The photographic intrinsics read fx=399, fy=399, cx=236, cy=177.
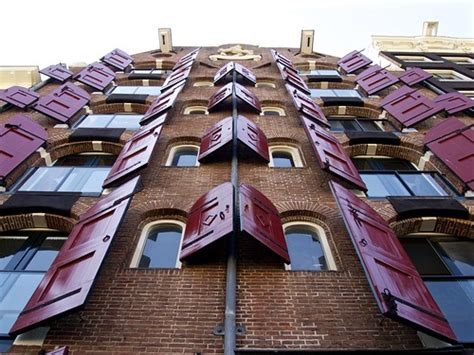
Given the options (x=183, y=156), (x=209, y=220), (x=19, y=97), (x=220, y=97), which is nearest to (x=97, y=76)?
(x=19, y=97)

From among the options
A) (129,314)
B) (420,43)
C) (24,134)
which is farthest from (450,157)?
(420,43)

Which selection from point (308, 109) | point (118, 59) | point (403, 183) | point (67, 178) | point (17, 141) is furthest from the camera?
point (118, 59)

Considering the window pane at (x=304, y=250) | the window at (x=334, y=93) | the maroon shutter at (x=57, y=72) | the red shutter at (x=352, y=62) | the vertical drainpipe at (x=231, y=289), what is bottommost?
the vertical drainpipe at (x=231, y=289)

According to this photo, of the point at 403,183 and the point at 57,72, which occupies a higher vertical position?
the point at 57,72

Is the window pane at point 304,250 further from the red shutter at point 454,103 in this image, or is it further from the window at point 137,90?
the window at point 137,90

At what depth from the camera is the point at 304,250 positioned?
7508 mm

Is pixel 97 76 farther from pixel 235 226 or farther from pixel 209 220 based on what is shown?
pixel 235 226

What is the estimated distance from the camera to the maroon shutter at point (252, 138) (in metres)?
9.96

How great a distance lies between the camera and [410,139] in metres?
12.1

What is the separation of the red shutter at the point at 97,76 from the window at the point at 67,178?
21.9ft

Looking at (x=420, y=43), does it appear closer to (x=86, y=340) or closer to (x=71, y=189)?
(x=71, y=189)

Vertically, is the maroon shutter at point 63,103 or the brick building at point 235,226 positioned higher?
the maroon shutter at point 63,103

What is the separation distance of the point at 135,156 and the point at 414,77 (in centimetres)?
1342

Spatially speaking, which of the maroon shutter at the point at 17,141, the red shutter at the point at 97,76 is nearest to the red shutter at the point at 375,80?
the red shutter at the point at 97,76
